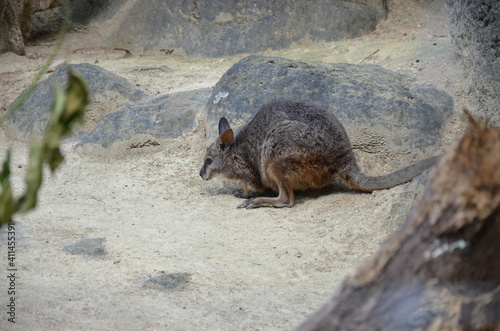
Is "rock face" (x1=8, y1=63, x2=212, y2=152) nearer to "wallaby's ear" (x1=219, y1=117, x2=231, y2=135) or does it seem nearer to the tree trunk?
"wallaby's ear" (x1=219, y1=117, x2=231, y2=135)

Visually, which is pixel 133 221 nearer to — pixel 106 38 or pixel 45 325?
pixel 45 325

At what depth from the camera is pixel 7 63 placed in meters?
10.8

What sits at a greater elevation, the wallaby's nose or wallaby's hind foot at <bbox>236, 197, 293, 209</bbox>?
wallaby's hind foot at <bbox>236, 197, 293, 209</bbox>

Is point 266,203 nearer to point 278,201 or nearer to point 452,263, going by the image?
point 278,201

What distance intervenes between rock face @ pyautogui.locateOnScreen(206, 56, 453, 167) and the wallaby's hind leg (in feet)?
3.39

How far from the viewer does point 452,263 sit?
1.61 meters

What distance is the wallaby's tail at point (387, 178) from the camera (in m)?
5.62

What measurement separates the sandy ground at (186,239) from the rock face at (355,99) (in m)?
0.24

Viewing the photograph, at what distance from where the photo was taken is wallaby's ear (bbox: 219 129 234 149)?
264 inches

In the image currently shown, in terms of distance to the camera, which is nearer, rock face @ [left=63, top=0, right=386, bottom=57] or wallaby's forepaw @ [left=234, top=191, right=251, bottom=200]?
wallaby's forepaw @ [left=234, top=191, right=251, bottom=200]

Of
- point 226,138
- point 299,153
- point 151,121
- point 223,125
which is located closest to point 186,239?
point 299,153

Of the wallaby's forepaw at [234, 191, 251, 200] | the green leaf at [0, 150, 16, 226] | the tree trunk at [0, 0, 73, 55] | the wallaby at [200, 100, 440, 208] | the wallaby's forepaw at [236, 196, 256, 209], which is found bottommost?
the tree trunk at [0, 0, 73, 55]

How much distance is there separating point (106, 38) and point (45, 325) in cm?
943

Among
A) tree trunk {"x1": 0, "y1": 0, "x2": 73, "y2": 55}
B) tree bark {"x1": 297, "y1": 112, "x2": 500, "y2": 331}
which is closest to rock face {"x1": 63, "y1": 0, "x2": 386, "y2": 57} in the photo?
tree trunk {"x1": 0, "y1": 0, "x2": 73, "y2": 55}
